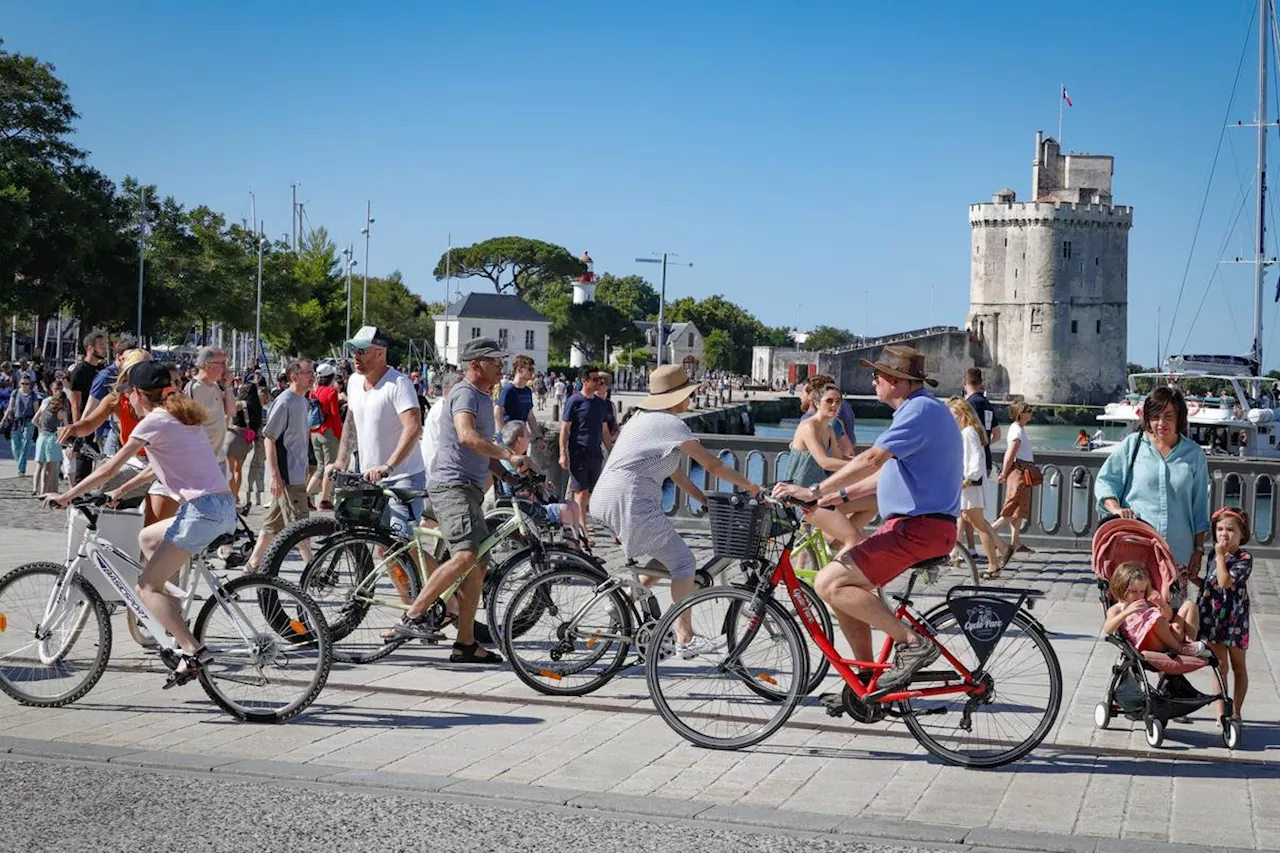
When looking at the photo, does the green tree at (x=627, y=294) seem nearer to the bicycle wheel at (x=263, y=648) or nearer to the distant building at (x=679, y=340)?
the distant building at (x=679, y=340)

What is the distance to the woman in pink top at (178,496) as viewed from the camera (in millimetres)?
7199

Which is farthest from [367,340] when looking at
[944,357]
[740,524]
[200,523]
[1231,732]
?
[944,357]

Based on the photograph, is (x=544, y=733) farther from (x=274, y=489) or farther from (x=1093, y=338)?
(x=1093, y=338)

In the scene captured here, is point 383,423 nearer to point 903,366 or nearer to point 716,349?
point 903,366

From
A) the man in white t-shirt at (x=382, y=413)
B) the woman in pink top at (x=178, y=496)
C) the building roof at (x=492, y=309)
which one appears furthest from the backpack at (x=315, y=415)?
the building roof at (x=492, y=309)

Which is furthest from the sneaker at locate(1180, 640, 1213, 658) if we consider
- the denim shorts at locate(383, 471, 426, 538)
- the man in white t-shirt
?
the man in white t-shirt

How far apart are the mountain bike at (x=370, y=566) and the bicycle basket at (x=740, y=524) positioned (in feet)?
5.89

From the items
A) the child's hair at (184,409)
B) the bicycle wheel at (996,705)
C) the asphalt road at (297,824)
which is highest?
the child's hair at (184,409)

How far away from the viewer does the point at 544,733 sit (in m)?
7.20

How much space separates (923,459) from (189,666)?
11.4ft

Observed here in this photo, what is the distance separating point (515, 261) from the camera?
513 feet

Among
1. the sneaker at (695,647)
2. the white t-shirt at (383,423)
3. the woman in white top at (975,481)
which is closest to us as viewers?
the sneaker at (695,647)

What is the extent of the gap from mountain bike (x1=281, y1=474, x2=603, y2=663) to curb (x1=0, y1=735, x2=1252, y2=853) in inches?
82.9

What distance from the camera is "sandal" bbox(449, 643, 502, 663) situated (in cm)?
883
